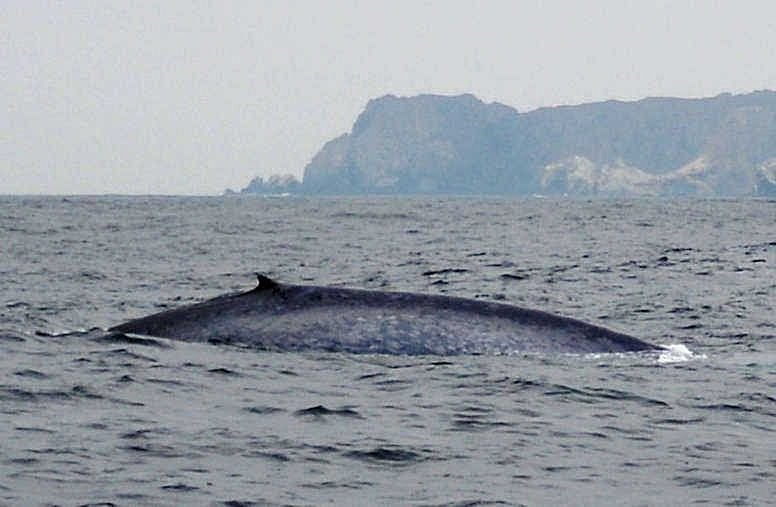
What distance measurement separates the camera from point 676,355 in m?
13.2

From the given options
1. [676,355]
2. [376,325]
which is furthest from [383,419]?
[676,355]

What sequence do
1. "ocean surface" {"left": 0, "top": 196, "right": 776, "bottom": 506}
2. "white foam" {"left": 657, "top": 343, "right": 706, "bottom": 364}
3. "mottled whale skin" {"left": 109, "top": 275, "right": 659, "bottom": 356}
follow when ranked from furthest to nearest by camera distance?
"white foam" {"left": 657, "top": 343, "right": 706, "bottom": 364} < "mottled whale skin" {"left": 109, "top": 275, "right": 659, "bottom": 356} < "ocean surface" {"left": 0, "top": 196, "right": 776, "bottom": 506}

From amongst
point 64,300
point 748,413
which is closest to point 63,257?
point 64,300

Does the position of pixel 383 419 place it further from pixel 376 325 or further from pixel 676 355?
pixel 676 355

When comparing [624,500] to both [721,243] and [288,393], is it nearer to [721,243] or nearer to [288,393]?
[288,393]

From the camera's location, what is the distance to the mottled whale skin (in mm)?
11805

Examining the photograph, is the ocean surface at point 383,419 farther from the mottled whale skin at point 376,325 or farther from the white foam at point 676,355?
the mottled whale skin at point 376,325

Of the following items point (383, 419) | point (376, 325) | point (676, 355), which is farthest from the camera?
point (676, 355)

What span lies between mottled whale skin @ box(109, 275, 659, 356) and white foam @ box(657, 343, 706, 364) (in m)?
0.52

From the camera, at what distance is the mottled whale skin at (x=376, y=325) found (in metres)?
11.8

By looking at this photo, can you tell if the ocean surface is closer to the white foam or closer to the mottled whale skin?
the white foam

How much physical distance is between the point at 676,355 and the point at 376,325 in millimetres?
3289

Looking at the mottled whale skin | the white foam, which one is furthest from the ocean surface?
the mottled whale skin

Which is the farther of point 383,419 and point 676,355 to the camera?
point 676,355
